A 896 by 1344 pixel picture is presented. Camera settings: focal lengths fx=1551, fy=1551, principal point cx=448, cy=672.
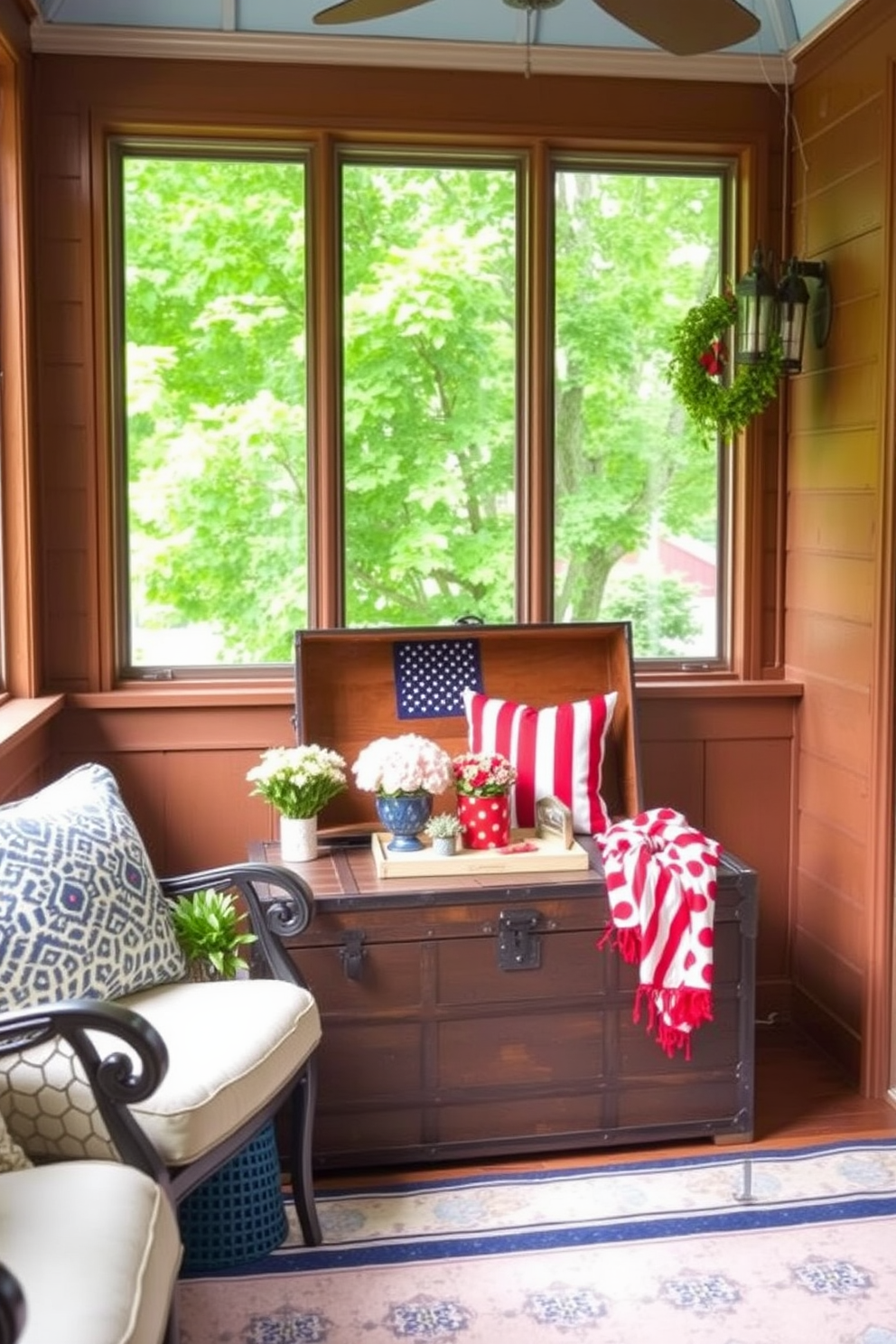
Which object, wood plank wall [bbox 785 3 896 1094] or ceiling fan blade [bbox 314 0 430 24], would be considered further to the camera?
wood plank wall [bbox 785 3 896 1094]

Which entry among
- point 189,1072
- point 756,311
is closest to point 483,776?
point 189,1072

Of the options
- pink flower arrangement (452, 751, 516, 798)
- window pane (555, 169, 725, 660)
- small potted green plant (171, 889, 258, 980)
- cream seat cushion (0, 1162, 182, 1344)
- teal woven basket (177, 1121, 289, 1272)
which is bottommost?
teal woven basket (177, 1121, 289, 1272)

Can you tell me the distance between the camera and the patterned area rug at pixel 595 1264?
2619mm

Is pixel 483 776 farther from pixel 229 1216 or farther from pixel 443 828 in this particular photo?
pixel 229 1216

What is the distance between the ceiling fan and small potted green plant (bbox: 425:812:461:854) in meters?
1.61

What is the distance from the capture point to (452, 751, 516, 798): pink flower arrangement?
3.38 m

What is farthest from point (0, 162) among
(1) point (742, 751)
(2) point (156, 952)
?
(1) point (742, 751)

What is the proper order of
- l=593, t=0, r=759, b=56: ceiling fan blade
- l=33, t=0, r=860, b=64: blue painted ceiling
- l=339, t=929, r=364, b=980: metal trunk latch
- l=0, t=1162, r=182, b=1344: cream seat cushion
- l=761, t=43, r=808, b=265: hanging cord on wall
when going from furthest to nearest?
l=761, t=43, r=808, b=265: hanging cord on wall → l=33, t=0, r=860, b=64: blue painted ceiling → l=339, t=929, r=364, b=980: metal trunk latch → l=593, t=0, r=759, b=56: ceiling fan blade → l=0, t=1162, r=182, b=1344: cream seat cushion

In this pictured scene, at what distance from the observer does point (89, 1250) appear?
1.87 meters

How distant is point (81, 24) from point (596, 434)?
→ 1.55m

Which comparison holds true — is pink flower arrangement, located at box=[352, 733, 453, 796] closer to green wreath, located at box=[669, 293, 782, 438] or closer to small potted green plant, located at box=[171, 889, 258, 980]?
small potted green plant, located at box=[171, 889, 258, 980]

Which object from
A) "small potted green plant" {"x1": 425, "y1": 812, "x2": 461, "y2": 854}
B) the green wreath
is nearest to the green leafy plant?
"small potted green plant" {"x1": 425, "y1": 812, "x2": 461, "y2": 854}

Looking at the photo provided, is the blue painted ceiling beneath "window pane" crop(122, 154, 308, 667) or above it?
above

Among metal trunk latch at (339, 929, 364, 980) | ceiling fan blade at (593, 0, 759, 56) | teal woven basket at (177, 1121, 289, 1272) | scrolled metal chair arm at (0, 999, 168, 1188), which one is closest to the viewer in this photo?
scrolled metal chair arm at (0, 999, 168, 1188)
